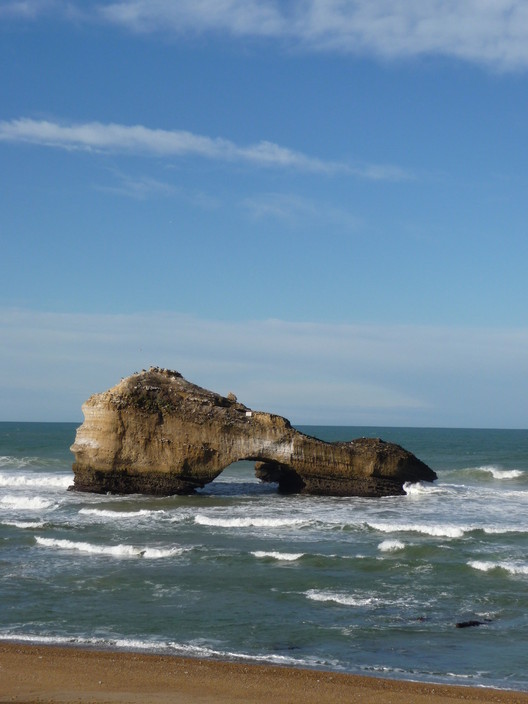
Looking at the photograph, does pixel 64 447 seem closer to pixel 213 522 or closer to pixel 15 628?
pixel 213 522

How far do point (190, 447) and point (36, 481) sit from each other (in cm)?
1183

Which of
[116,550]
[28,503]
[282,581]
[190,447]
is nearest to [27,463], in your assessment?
[28,503]

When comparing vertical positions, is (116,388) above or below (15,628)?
above

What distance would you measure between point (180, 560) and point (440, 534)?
314 inches

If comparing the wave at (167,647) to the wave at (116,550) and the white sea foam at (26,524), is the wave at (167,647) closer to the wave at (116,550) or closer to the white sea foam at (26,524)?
the wave at (116,550)

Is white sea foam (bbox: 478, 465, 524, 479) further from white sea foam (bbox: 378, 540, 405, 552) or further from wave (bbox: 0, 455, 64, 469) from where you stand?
white sea foam (bbox: 378, 540, 405, 552)

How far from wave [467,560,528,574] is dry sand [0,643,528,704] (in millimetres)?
7821

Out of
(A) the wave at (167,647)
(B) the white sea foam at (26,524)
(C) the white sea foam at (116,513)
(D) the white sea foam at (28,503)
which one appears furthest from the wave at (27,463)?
(A) the wave at (167,647)

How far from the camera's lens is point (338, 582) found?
672 inches

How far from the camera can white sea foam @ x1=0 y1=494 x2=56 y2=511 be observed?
28.5 metres

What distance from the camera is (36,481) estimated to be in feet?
125

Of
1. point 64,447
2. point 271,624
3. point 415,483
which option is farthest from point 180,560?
point 64,447

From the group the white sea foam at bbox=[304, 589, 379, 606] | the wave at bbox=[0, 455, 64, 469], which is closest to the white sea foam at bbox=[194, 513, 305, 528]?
the white sea foam at bbox=[304, 589, 379, 606]

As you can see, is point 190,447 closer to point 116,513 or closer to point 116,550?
point 116,513
